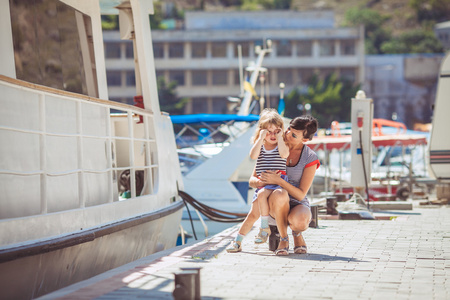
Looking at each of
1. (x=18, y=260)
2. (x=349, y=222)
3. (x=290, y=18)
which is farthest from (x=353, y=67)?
(x=18, y=260)

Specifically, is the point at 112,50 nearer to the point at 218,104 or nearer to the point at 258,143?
the point at 218,104

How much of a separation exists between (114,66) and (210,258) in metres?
75.2

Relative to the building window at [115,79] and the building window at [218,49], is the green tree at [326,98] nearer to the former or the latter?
the building window at [218,49]

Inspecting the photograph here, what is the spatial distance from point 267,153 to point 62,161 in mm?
1982

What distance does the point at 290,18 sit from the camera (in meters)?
89.0

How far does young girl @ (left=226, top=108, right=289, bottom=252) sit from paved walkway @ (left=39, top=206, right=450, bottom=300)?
362 mm

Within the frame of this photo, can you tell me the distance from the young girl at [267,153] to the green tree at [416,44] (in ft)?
391

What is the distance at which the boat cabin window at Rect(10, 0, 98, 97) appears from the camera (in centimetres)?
737

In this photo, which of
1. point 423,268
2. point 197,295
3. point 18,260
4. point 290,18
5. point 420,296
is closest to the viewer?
point 197,295

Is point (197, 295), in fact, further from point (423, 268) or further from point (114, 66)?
point (114, 66)

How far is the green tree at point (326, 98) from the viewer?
2990 inches

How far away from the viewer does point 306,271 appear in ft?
21.1

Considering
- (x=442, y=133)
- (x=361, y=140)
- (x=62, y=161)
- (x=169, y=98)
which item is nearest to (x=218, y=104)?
(x=169, y=98)

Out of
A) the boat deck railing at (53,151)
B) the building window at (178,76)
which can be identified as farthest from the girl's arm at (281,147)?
the building window at (178,76)
